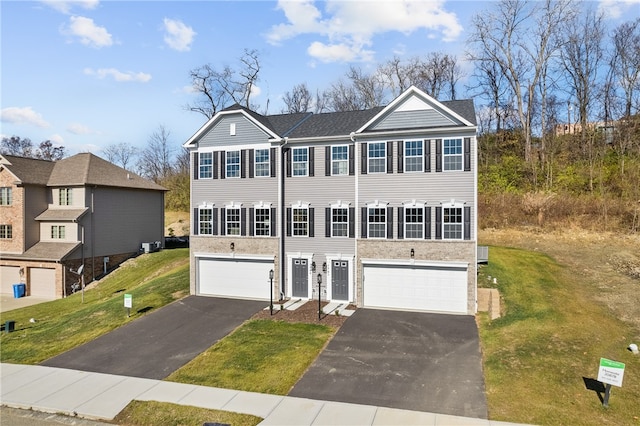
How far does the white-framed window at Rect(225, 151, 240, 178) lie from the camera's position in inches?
899

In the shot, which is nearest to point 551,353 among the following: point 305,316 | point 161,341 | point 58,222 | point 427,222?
point 427,222

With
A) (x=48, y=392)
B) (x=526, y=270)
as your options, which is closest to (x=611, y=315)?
(x=526, y=270)

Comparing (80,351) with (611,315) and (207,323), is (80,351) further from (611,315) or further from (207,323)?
(611,315)

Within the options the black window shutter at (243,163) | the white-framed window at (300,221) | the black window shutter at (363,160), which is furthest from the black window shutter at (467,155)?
the black window shutter at (243,163)

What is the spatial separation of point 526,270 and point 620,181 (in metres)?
15.5

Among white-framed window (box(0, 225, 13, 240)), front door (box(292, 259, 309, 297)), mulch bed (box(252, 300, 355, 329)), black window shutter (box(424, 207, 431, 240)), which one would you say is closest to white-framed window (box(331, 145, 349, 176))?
black window shutter (box(424, 207, 431, 240))

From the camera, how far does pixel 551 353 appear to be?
13.8m

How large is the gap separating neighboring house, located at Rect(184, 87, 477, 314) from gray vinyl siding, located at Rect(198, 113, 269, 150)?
6 centimetres

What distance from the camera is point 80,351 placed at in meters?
16.1

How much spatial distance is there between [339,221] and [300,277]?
380 centimetres

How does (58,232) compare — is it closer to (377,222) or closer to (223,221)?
(223,221)

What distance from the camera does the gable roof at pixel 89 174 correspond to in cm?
3209

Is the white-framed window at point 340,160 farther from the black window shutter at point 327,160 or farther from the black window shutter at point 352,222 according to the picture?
the black window shutter at point 352,222

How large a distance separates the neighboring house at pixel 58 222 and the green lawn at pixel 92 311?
231cm
